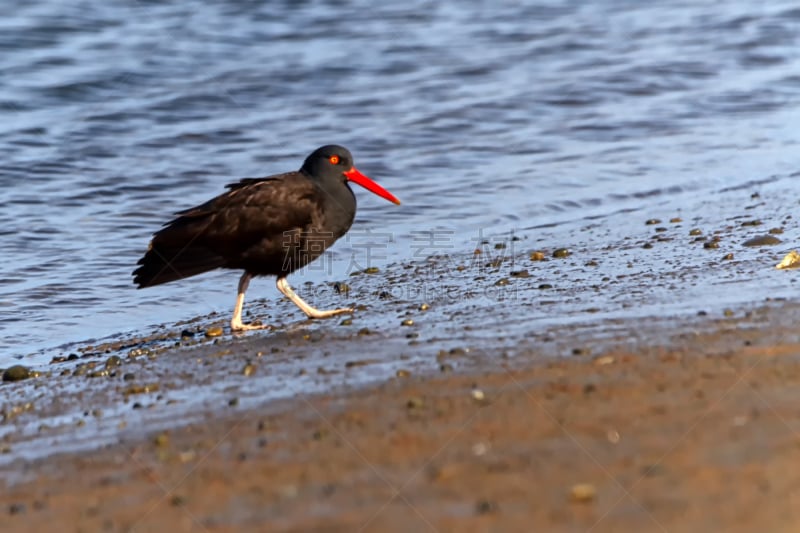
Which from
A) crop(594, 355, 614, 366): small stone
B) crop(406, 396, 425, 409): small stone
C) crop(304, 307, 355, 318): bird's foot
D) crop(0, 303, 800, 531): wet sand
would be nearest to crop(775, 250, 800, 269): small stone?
crop(0, 303, 800, 531): wet sand

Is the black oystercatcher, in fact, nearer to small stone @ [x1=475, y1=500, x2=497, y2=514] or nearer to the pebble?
the pebble

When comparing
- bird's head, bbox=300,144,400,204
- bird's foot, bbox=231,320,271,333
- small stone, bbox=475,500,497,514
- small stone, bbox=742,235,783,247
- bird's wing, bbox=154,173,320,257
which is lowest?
bird's foot, bbox=231,320,271,333

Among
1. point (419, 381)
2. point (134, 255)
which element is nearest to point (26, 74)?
point (134, 255)

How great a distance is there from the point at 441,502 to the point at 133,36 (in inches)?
513

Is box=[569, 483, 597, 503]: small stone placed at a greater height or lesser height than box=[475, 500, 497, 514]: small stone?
lesser

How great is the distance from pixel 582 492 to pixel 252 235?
11.1 ft

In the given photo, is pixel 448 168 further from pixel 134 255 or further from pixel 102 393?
pixel 102 393

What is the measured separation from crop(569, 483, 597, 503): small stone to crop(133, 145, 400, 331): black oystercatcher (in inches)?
121

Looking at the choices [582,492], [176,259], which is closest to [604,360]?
[582,492]

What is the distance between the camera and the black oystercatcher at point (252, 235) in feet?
20.2

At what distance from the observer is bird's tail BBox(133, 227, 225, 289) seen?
6.19m

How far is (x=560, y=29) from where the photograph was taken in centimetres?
1548

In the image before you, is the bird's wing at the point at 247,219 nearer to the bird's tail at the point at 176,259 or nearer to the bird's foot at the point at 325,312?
the bird's tail at the point at 176,259

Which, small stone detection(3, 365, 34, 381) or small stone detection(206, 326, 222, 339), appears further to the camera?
small stone detection(206, 326, 222, 339)
